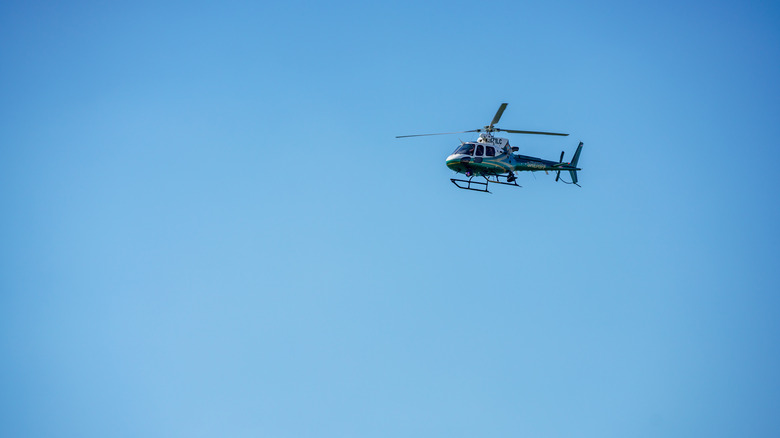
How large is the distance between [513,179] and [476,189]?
190 centimetres

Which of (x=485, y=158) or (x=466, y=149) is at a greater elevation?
(x=466, y=149)

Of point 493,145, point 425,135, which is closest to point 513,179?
point 493,145

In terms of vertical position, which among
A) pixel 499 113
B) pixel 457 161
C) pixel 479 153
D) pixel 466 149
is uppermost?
pixel 499 113

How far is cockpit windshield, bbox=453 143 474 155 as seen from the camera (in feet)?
104

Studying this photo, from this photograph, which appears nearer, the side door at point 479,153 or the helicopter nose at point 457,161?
the helicopter nose at point 457,161

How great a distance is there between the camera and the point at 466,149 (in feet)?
104

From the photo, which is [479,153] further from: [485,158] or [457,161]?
[457,161]

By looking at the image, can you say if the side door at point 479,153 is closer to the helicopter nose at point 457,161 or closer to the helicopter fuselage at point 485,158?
the helicopter fuselage at point 485,158

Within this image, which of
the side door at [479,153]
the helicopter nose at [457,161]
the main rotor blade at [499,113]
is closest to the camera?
the main rotor blade at [499,113]

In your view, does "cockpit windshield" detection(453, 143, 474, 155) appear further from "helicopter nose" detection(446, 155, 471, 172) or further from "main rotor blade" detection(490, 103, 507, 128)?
"main rotor blade" detection(490, 103, 507, 128)

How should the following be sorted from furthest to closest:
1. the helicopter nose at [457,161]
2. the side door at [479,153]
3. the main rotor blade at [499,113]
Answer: the side door at [479,153], the helicopter nose at [457,161], the main rotor blade at [499,113]

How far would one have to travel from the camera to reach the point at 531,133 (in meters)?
29.9

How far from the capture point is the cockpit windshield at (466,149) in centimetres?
3158

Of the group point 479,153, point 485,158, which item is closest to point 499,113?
point 479,153
